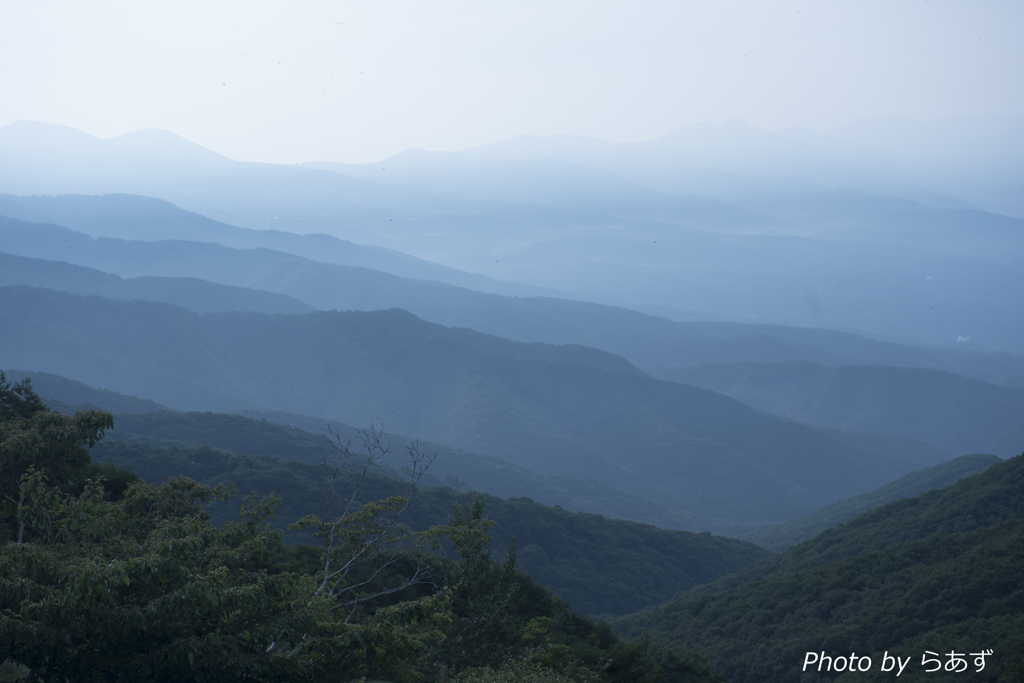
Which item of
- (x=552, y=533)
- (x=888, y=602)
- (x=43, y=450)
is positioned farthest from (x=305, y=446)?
(x=43, y=450)

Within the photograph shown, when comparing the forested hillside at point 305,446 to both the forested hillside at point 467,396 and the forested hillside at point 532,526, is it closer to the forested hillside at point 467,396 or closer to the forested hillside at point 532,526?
the forested hillside at point 532,526

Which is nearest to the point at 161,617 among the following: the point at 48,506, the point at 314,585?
the point at 314,585

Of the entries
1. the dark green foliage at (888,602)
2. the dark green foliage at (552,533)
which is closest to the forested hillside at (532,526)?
the dark green foliage at (552,533)

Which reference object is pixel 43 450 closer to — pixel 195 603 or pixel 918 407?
pixel 195 603

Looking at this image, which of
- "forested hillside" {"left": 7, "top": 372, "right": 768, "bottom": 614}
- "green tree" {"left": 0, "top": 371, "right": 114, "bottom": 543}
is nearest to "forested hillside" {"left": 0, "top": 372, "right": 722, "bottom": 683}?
"green tree" {"left": 0, "top": 371, "right": 114, "bottom": 543}

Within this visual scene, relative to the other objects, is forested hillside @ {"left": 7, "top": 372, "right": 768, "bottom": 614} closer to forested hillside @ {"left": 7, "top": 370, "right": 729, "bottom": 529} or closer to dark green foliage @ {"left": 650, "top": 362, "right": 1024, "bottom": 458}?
forested hillside @ {"left": 7, "top": 370, "right": 729, "bottom": 529}
